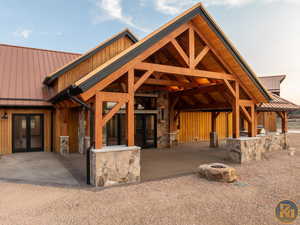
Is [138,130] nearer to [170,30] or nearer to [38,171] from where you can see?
[38,171]

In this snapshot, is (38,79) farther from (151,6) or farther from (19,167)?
(151,6)

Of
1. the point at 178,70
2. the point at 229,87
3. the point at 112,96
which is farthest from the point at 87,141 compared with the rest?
the point at 229,87

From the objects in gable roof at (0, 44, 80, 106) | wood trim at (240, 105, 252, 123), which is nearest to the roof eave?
wood trim at (240, 105, 252, 123)

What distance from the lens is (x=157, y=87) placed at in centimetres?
1270

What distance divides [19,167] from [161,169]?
5.65 m

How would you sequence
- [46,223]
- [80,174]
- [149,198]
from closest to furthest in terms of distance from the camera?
[46,223], [149,198], [80,174]

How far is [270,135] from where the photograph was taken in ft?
41.5

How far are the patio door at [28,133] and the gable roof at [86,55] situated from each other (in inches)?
91.4

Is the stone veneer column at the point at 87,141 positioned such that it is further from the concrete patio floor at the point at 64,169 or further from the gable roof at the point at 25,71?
the gable roof at the point at 25,71

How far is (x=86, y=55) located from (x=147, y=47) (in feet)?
21.2

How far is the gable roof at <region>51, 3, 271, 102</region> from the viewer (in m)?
5.39

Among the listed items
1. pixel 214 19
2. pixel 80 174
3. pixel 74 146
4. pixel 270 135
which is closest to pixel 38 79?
pixel 74 146

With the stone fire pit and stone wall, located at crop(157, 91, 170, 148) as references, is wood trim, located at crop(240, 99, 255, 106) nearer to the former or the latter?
the stone fire pit

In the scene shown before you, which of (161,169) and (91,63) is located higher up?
(91,63)
